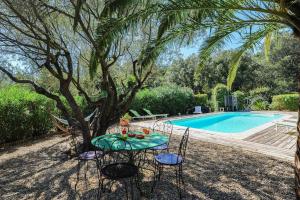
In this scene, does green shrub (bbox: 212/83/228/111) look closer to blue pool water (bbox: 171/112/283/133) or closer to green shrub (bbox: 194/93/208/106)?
green shrub (bbox: 194/93/208/106)

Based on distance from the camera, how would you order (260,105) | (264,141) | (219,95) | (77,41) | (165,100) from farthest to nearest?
(260,105) < (219,95) < (165,100) < (77,41) < (264,141)

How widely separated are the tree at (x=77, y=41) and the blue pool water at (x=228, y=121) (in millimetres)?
6296

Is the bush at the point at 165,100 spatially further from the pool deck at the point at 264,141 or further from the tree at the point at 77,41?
the pool deck at the point at 264,141

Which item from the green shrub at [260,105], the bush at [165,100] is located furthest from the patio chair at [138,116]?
the green shrub at [260,105]

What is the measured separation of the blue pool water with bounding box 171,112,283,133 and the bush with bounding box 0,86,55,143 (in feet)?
22.8

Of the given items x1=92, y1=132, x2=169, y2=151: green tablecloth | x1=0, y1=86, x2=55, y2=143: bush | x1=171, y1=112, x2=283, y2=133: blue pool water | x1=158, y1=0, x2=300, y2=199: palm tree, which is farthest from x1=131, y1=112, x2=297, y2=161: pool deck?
x1=0, y1=86, x2=55, y2=143: bush

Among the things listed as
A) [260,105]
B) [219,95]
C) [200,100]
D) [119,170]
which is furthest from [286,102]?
[119,170]

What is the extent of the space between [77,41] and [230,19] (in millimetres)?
6421

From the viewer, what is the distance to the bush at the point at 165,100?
1562 cm

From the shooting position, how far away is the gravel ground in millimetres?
4285

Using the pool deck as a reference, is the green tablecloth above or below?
above

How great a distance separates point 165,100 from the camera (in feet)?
55.4

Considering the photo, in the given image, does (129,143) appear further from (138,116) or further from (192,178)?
(138,116)

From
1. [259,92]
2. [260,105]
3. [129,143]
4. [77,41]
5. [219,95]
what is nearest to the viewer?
[129,143]
